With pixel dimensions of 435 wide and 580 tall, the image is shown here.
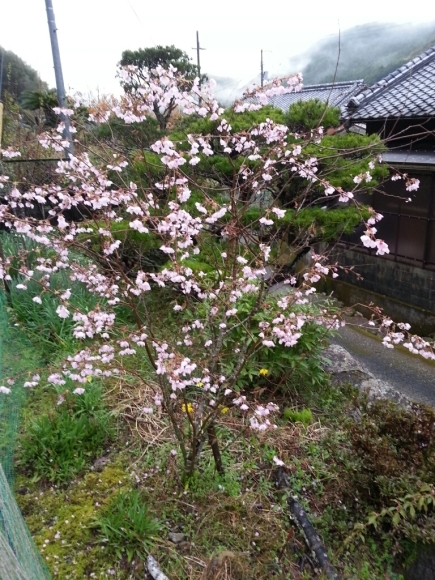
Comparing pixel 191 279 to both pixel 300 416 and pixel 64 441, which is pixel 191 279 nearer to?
pixel 64 441

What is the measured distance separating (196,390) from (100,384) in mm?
845

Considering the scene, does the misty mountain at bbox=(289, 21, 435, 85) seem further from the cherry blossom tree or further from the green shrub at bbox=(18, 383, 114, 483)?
the green shrub at bbox=(18, 383, 114, 483)

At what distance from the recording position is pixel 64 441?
9.84 feet

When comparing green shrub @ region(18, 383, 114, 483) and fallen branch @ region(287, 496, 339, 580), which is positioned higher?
green shrub @ region(18, 383, 114, 483)

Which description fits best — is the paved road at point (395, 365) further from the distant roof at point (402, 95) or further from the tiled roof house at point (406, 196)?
the distant roof at point (402, 95)

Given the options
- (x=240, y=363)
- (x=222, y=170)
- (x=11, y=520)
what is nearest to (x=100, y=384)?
(x=240, y=363)

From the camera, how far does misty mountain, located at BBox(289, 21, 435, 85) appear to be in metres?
59.3

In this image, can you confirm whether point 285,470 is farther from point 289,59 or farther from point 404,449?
point 289,59

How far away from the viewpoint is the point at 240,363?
2605 millimetres

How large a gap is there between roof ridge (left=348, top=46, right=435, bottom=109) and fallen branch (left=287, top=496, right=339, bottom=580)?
7658mm

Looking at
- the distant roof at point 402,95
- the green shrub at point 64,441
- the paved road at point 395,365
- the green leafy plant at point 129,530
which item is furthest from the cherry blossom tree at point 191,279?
the distant roof at point 402,95

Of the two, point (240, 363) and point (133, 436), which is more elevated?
point (240, 363)

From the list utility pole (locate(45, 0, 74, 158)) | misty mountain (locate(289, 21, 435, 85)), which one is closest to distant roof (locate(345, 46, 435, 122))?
utility pole (locate(45, 0, 74, 158))

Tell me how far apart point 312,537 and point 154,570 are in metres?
0.94
